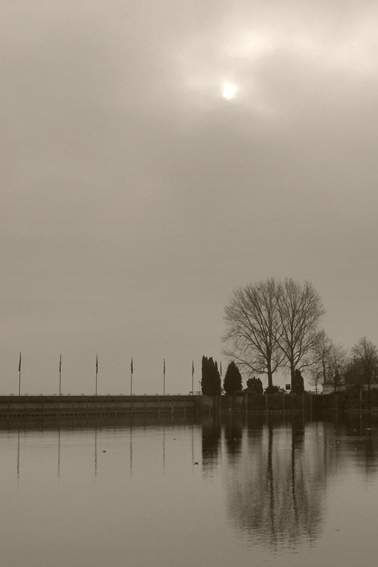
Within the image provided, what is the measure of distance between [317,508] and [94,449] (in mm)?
19867

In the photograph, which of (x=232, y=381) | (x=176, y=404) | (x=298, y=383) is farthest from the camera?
(x=176, y=404)

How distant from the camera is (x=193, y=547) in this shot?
525 inches

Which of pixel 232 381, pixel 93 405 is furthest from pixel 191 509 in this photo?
pixel 93 405

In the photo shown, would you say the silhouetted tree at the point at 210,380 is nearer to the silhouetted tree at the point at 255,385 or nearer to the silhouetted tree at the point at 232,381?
the silhouetted tree at the point at 232,381

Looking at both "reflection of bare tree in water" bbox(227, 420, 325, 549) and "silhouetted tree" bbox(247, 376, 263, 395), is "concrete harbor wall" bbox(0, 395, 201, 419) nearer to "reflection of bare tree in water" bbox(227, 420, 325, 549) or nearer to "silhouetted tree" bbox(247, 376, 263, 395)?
"silhouetted tree" bbox(247, 376, 263, 395)

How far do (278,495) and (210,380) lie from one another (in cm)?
9131

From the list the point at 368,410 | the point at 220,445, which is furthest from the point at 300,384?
the point at 220,445

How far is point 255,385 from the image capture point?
10531 centimetres

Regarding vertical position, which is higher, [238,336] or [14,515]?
[238,336]

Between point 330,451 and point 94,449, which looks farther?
point 94,449

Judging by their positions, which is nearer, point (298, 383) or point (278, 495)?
point (278, 495)

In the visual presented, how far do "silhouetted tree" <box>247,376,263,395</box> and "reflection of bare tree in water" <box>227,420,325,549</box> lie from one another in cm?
7394

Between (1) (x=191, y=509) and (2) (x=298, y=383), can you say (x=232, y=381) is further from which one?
(1) (x=191, y=509)

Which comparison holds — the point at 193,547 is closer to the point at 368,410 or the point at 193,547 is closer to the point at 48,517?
the point at 48,517
